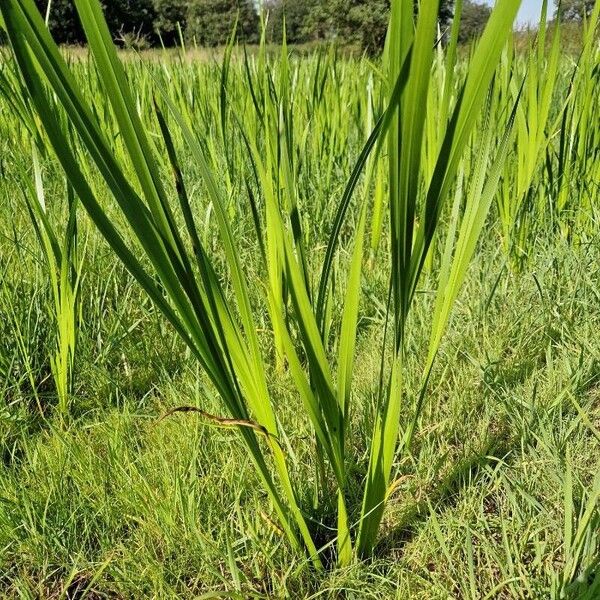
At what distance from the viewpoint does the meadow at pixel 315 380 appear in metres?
0.41

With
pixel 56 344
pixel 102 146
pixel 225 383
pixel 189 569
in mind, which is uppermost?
pixel 102 146

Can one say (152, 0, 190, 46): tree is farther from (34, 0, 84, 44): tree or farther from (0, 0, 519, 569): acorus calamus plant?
(0, 0, 519, 569): acorus calamus plant

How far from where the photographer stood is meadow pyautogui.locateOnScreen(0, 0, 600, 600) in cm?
41

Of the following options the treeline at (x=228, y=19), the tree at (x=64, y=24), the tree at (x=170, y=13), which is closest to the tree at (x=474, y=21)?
the treeline at (x=228, y=19)

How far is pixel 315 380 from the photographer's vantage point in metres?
0.52

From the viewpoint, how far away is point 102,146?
356 millimetres

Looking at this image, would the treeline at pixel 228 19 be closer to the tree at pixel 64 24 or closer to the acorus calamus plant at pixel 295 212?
the tree at pixel 64 24

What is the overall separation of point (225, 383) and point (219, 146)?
137cm

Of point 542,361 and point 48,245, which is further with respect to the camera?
point 542,361

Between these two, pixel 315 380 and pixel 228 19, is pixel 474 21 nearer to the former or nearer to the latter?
pixel 228 19

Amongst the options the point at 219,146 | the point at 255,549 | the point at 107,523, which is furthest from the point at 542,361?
the point at 219,146

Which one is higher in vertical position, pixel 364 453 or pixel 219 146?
pixel 219 146

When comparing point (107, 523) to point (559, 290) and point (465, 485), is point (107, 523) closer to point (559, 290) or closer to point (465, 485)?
point (465, 485)

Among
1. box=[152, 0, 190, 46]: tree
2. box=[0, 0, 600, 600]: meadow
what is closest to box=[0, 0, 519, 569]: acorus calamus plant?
box=[0, 0, 600, 600]: meadow
